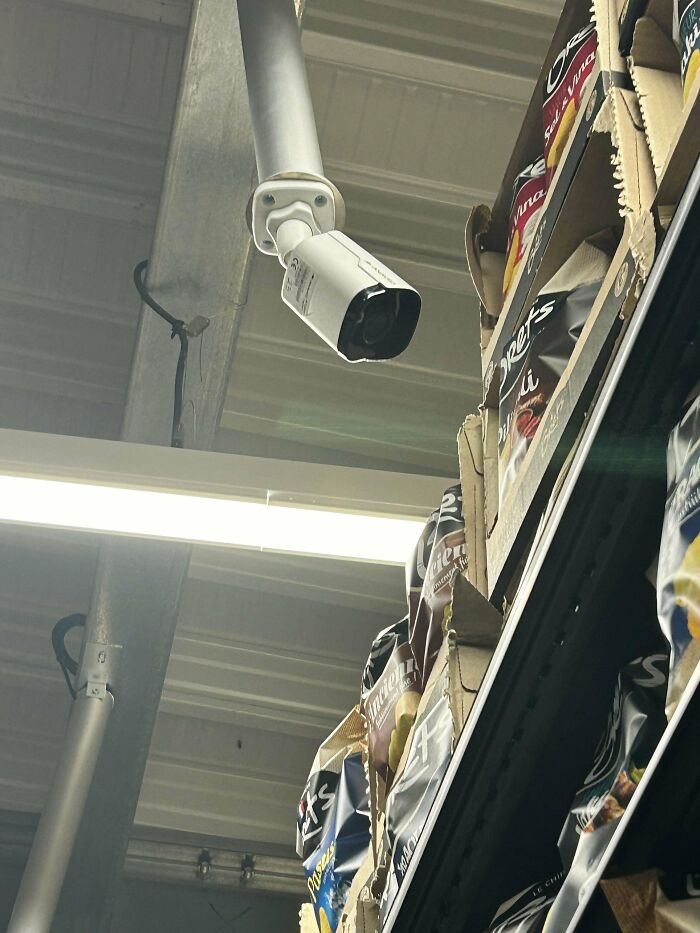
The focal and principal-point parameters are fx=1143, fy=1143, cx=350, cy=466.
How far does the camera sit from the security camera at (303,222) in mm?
1394

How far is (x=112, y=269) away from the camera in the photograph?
304cm

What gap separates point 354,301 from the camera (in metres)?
1.37

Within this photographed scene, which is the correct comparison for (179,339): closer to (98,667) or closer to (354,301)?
(98,667)

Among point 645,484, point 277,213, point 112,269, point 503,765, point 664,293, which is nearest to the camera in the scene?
point 664,293

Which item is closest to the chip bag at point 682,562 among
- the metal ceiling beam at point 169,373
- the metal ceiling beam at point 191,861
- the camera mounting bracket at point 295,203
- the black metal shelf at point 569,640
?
the black metal shelf at point 569,640

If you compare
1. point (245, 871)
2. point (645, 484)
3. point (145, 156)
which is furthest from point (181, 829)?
point (645, 484)

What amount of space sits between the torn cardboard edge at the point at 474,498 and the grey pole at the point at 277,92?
0.43m

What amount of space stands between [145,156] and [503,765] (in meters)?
2.02

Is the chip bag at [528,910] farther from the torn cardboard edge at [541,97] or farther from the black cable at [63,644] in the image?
the black cable at [63,644]

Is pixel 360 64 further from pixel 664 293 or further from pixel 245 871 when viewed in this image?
pixel 245 871

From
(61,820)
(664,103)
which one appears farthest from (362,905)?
(61,820)

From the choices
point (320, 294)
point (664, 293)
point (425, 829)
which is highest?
point (320, 294)

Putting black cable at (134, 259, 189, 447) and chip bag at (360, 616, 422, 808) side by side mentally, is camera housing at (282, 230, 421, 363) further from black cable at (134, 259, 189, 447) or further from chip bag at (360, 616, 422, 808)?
black cable at (134, 259, 189, 447)

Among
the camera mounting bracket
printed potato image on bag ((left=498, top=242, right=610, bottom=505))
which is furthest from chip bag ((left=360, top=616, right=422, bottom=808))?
the camera mounting bracket
